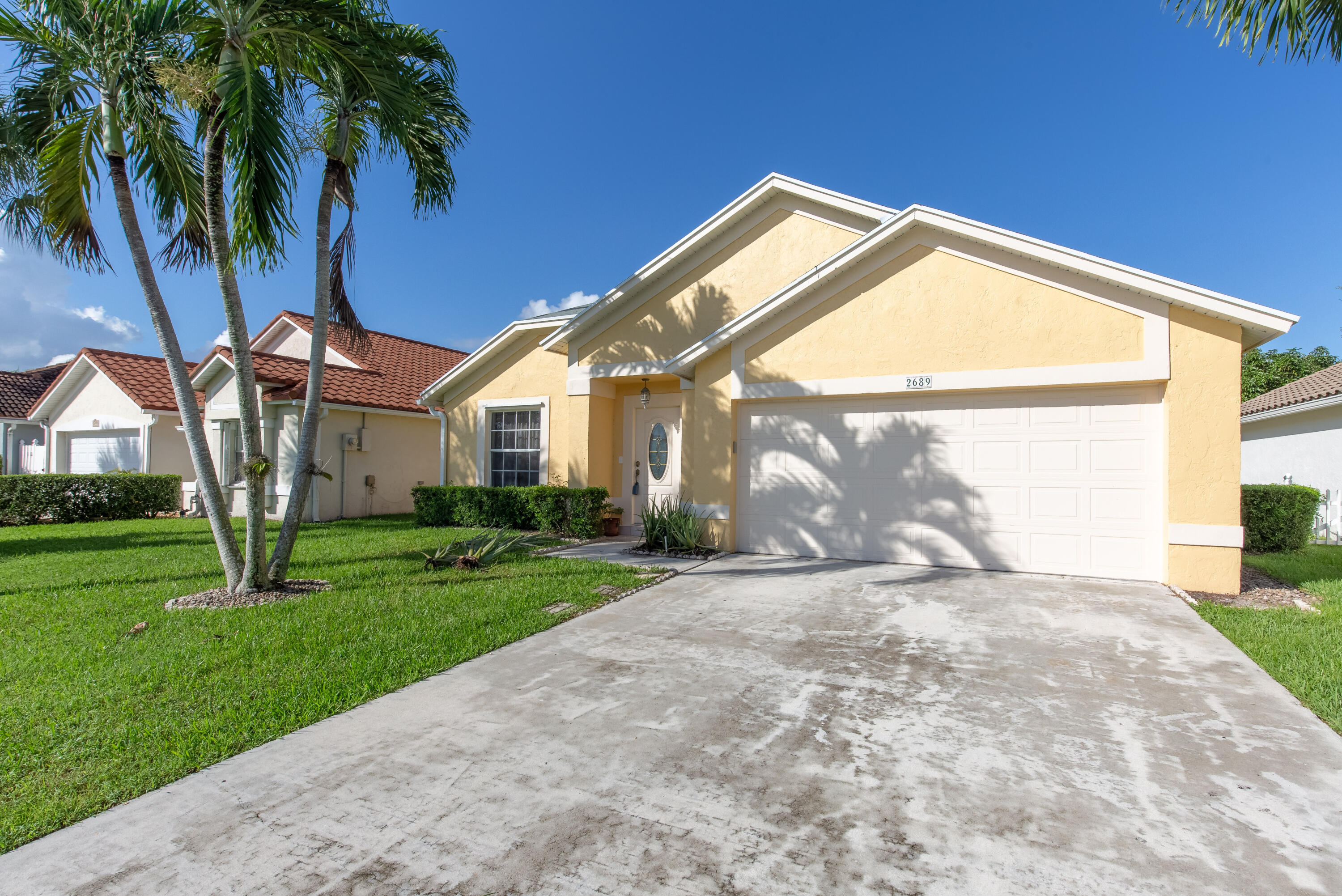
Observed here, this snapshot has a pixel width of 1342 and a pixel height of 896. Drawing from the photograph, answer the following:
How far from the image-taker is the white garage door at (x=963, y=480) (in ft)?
27.2

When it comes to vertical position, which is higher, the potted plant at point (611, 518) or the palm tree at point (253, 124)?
the palm tree at point (253, 124)

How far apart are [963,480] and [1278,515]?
685cm

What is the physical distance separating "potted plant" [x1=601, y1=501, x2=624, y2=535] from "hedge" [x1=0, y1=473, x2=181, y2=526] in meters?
12.5

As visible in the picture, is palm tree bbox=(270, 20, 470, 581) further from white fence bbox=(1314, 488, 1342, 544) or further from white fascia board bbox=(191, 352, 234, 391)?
white fence bbox=(1314, 488, 1342, 544)

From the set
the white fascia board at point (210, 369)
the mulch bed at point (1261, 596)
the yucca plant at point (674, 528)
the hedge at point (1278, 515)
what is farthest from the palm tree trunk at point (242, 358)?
the hedge at point (1278, 515)

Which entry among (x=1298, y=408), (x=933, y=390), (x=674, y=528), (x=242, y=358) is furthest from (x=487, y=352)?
(x=1298, y=408)

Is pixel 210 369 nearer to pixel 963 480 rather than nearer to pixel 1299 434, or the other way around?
pixel 963 480

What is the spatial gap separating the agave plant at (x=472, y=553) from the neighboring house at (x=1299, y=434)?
15.3 metres

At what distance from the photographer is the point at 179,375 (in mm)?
6867

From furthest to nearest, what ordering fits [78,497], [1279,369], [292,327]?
[1279,369] → [292,327] → [78,497]

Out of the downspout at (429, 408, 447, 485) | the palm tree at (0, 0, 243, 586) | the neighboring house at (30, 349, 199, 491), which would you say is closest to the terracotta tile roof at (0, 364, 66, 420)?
the neighboring house at (30, 349, 199, 491)

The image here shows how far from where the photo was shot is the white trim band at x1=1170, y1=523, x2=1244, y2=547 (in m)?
7.65

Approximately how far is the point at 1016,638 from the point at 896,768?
9.91 feet

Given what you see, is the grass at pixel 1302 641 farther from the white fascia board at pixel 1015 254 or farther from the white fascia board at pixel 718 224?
the white fascia board at pixel 718 224
